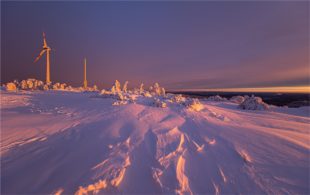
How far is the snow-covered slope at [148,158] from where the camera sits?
8.04ft

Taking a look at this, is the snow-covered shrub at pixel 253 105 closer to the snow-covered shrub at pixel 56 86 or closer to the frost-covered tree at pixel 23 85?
the snow-covered shrub at pixel 56 86

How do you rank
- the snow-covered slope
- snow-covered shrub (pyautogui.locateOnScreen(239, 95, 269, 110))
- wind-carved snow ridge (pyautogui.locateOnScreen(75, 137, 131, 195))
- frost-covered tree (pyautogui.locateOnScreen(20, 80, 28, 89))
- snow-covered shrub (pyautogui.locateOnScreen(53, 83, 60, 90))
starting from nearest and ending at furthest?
wind-carved snow ridge (pyautogui.locateOnScreen(75, 137, 131, 195)) → the snow-covered slope → snow-covered shrub (pyautogui.locateOnScreen(239, 95, 269, 110)) → frost-covered tree (pyautogui.locateOnScreen(20, 80, 28, 89)) → snow-covered shrub (pyautogui.locateOnScreen(53, 83, 60, 90))

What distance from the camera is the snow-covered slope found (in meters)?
2.45

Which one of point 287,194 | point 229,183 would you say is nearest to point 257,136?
point 287,194

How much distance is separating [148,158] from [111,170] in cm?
72

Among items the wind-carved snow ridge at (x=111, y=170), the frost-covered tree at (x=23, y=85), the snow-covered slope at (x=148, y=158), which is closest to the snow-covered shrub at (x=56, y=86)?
the frost-covered tree at (x=23, y=85)

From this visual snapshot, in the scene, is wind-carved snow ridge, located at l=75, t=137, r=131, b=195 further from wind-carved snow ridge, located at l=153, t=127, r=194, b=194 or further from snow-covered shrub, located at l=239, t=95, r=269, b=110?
snow-covered shrub, located at l=239, t=95, r=269, b=110

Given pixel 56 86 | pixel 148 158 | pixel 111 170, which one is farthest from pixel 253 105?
pixel 56 86

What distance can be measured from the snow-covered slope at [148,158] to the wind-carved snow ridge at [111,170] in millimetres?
13

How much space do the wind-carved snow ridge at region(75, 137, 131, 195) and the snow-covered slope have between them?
13 mm

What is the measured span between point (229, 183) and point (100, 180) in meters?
2.02

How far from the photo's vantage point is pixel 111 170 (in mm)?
2660

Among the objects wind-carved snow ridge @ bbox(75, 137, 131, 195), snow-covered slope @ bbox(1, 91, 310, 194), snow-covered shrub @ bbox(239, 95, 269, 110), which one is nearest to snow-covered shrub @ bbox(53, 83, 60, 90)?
snow-covered slope @ bbox(1, 91, 310, 194)

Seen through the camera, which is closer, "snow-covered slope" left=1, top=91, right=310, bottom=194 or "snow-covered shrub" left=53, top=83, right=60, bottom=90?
"snow-covered slope" left=1, top=91, right=310, bottom=194
